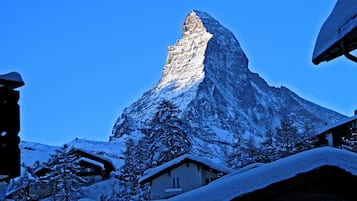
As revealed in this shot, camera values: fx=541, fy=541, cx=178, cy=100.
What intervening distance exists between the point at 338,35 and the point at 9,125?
4.64 meters

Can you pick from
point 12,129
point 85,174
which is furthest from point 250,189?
point 85,174

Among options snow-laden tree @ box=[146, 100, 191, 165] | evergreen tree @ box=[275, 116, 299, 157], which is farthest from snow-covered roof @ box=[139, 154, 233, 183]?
evergreen tree @ box=[275, 116, 299, 157]

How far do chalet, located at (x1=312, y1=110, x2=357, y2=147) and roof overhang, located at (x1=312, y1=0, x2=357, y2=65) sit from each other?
127 ft

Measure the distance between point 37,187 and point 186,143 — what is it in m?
12.1

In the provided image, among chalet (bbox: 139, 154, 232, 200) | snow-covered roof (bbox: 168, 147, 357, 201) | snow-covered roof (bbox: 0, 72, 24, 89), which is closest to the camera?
snow-covered roof (bbox: 168, 147, 357, 201)

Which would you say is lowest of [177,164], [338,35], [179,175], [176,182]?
[338,35]

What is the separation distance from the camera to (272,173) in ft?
15.5

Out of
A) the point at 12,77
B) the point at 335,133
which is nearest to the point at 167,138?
the point at 335,133

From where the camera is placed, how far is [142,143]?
5053cm

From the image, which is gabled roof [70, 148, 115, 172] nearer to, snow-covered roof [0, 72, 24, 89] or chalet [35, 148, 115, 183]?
chalet [35, 148, 115, 183]

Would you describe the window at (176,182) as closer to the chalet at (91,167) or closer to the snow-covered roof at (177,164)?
the snow-covered roof at (177,164)

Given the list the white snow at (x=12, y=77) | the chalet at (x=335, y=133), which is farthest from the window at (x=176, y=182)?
the white snow at (x=12, y=77)

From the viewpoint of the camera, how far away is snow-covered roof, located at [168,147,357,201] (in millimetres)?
4453

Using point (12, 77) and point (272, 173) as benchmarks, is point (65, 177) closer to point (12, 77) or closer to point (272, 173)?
point (12, 77)
